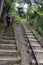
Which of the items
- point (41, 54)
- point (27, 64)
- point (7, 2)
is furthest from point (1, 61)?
point (7, 2)

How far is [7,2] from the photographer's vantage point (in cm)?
1163

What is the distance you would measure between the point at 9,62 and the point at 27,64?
2.03 ft

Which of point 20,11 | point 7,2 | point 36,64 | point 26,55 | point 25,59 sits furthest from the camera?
point 20,11

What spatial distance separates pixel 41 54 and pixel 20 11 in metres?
18.3

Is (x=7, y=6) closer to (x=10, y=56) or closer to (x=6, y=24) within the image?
(x=6, y=24)

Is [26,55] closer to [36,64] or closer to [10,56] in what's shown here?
[10,56]

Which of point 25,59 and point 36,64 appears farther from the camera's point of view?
point 25,59

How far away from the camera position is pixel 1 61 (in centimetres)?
543

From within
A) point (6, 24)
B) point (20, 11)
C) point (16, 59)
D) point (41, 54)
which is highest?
point (16, 59)

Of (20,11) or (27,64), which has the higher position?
(27,64)

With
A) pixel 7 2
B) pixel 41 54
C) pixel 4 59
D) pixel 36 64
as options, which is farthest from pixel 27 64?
pixel 7 2

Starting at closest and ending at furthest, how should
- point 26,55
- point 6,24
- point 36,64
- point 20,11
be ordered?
point 36,64 < point 26,55 < point 6,24 < point 20,11

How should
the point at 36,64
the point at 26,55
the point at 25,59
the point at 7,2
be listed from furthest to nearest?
the point at 7,2 < the point at 26,55 < the point at 25,59 < the point at 36,64

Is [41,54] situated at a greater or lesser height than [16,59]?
lesser
